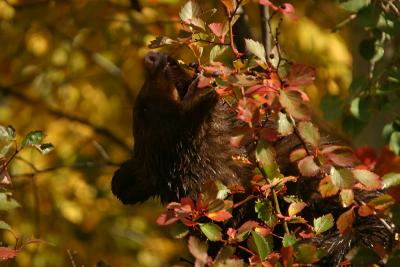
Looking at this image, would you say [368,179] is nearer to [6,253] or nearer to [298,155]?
[298,155]

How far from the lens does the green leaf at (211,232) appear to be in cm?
320

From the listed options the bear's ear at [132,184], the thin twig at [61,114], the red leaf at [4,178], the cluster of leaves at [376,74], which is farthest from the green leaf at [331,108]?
the thin twig at [61,114]

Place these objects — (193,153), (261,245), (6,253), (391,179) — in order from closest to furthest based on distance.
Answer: (261,245)
(391,179)
(6,253)
(193,153)

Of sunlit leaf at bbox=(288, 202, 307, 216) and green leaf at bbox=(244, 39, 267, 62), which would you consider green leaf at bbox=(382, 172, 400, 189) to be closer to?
sunlit leaf at bbox=(288, 202, 307, 216)

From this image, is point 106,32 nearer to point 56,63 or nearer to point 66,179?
point 56,63

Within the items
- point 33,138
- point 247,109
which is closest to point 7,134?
point 33,138

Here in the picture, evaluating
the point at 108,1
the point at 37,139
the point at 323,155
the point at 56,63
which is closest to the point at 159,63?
the point at 37,139

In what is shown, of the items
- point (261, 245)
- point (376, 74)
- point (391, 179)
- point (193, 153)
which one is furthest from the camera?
point (193, 153)

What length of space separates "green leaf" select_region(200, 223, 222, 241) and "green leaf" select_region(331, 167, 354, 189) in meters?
0.45

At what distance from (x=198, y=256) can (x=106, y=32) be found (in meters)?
4.63

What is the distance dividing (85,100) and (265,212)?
238 inches

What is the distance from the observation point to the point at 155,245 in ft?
30.9

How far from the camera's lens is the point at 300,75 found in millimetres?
2924

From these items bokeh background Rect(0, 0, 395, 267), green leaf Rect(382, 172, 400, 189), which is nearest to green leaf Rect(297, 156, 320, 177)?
green leaf Rect(382, 172, 400, 189)
